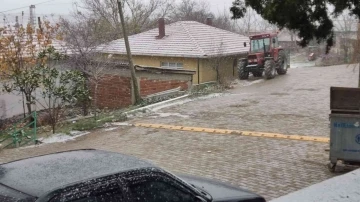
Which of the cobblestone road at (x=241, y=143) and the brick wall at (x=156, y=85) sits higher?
the brick wall at (x=156, y=85)

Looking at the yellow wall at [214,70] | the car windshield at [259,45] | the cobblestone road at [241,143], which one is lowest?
the cobblestone road at [241,143]

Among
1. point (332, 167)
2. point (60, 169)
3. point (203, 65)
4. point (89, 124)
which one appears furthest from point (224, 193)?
point (203, 65)

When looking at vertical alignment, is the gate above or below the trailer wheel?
below

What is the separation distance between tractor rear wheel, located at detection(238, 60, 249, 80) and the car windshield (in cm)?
106

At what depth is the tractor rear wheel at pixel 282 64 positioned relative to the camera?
95.1 feet

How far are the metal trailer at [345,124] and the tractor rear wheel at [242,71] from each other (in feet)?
59.5

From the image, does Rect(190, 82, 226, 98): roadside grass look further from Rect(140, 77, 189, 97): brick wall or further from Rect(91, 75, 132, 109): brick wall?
Rect(91, 75, 132, 109): brick wall

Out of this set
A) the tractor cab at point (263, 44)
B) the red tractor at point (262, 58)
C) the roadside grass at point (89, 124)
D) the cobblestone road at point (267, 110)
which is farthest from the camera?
the tractor cab at point (263, 44)

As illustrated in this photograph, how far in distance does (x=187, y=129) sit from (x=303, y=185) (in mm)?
6498

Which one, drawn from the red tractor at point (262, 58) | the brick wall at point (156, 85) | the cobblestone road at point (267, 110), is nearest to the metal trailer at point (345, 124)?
the cobblestone road at point (267, 110)

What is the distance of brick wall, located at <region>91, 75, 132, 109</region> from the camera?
90.9 ft

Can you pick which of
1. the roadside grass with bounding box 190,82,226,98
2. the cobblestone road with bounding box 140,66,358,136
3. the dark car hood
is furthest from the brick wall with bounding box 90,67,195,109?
the dark car hood

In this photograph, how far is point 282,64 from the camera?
29453 millimetres

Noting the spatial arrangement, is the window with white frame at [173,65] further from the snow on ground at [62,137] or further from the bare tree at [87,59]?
the snow on ground at [62,137]
